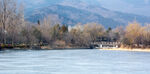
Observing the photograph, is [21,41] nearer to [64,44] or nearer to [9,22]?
[9,22]

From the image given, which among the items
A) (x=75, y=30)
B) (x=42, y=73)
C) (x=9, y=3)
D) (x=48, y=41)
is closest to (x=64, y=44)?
(x=48, y=41)

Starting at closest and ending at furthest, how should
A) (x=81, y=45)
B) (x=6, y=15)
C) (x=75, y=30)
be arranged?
(x=6, y=15), (x=81, y=45), (x=75, y=30)

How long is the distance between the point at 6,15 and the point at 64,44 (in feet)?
84.5

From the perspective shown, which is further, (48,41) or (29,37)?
(48,41)

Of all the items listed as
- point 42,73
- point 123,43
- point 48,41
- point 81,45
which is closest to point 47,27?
point 48,41

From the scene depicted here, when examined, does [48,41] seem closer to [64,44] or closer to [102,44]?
[64,44]

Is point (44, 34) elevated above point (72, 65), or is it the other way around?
point (44, 34)

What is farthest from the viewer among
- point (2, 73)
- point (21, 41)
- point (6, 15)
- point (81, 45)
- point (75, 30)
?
point (75, 30)

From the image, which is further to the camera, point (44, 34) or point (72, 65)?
point (44, 34)

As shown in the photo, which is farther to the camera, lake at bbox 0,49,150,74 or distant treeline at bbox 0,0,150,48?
distant treeline at bbox 0,0,150,48

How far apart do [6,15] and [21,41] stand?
1035 centimetres

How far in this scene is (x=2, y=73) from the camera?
92.1 feet

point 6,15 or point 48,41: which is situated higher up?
point 6,15

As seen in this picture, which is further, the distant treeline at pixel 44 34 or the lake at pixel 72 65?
the distant treeline at pixel 44 34
